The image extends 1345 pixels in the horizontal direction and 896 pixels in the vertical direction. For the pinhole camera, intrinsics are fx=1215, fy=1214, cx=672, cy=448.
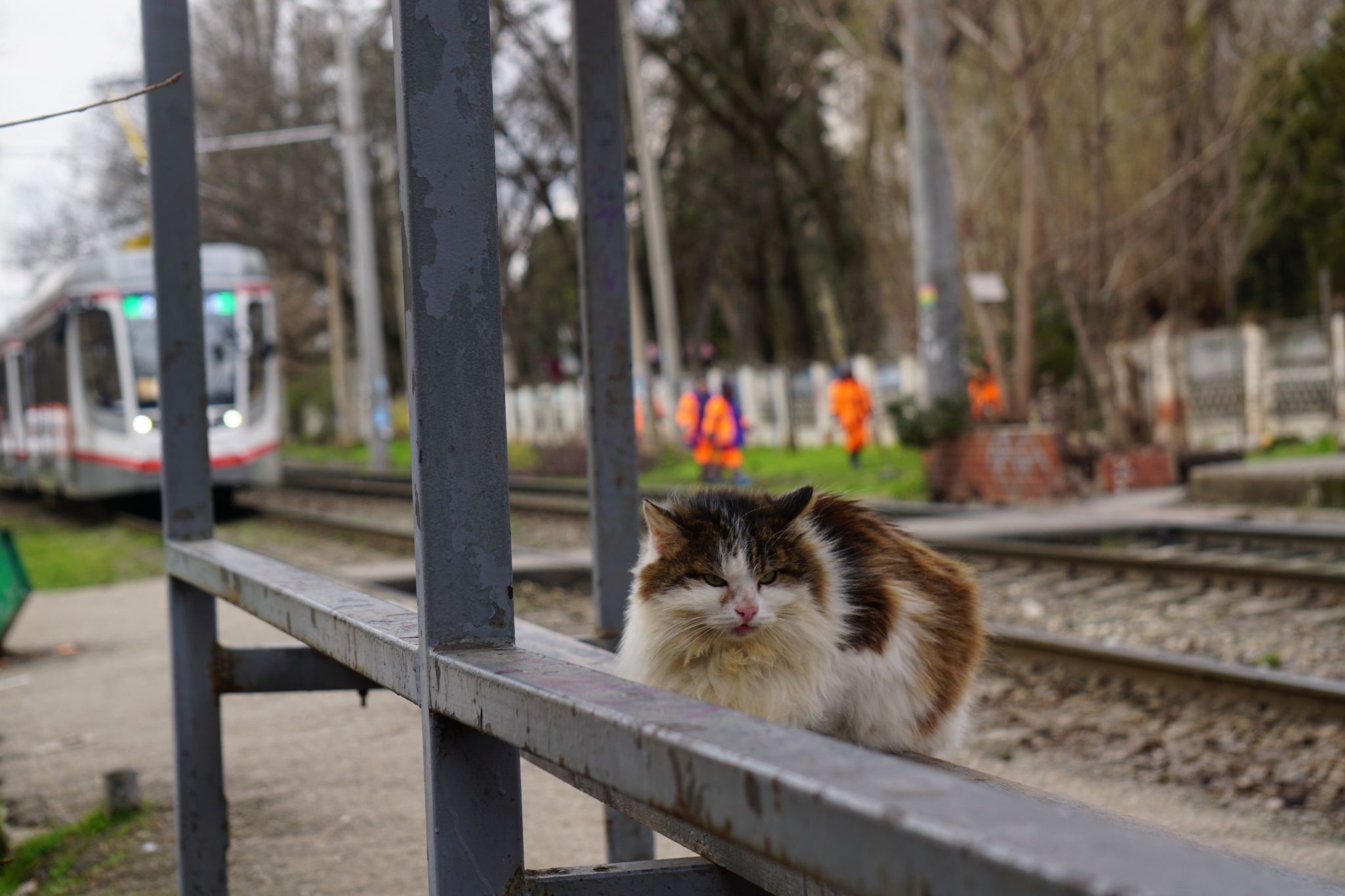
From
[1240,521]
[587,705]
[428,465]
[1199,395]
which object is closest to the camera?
[587,705]

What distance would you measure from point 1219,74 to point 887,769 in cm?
1783

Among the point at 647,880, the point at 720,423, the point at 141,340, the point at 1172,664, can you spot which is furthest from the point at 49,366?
the point at 647,880

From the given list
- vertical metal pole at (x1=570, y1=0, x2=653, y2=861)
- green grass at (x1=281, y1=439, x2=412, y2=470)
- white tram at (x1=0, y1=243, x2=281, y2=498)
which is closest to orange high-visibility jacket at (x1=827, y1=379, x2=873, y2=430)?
white tram at (x1=0, y1=243, x2=281, y2=498)

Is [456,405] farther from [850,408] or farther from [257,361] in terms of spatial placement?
[850,408]

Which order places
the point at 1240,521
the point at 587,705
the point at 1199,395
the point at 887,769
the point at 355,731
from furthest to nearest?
the point at 1199,395 → the point at 1240,521 → the point at 355,731 → the point at 587,705 → the point at 887,769

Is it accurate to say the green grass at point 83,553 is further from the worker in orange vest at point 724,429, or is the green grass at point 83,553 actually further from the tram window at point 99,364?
the worker in orange vest at point 724,429

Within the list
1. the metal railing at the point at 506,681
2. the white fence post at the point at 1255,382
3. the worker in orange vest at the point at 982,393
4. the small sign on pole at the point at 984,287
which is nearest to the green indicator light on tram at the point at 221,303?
the small sign on pole at the point at 984,287

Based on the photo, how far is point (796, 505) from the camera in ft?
7.72

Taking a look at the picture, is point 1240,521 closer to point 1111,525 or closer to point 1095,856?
point 1111,525

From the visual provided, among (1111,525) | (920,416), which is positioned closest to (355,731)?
(1111,525)

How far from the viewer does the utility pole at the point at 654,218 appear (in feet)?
74.0

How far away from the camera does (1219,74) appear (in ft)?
53.8

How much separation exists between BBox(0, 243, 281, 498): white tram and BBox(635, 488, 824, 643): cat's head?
45.9 feet

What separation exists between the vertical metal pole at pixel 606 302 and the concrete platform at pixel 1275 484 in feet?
34.8
